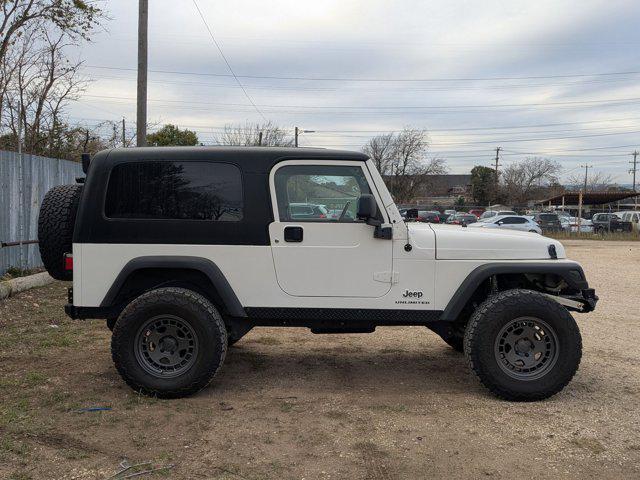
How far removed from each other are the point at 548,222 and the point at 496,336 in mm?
32741

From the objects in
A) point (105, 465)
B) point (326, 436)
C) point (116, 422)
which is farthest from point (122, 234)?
point (326, 436)

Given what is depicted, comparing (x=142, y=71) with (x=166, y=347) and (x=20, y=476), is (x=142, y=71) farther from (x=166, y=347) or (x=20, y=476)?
(x=20, y=476)

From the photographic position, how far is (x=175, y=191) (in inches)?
190

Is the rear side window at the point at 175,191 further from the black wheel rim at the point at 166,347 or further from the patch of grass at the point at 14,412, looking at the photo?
the patch of grass at the point at 14,412

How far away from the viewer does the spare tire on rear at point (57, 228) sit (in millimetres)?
4855

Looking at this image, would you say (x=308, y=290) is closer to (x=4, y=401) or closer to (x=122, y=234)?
(x=122, y=234)

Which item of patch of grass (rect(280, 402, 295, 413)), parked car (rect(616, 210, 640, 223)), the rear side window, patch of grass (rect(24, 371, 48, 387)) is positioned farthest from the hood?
parked car (rect(616, 210, 640, 223))

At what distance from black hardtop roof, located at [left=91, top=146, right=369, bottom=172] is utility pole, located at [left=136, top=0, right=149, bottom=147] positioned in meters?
8.62

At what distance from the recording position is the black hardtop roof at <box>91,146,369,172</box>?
4.81 metres

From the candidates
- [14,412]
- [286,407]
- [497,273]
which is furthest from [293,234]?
[14,412]

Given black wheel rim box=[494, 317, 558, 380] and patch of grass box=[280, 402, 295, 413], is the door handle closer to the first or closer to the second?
patch of grass box=[280, 402, 295, 413]

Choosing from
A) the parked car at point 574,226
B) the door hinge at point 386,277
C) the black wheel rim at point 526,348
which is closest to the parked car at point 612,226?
the parked car at point 574,226

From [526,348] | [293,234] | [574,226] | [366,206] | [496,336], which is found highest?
[366,206]

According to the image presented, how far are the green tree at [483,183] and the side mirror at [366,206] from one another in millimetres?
65338
